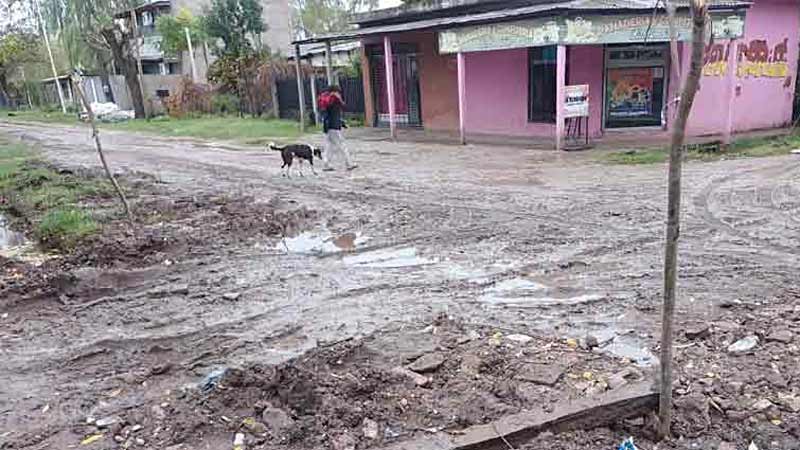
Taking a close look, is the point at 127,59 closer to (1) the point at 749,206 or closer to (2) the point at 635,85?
(2) the point at 635,85

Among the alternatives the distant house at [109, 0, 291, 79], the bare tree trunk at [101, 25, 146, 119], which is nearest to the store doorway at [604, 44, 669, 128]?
the bare tree trunk at [101, 25, 146, 119]

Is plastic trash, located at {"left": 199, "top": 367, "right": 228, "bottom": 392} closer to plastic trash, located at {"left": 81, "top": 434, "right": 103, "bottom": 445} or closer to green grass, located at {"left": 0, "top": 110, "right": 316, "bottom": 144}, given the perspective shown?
plastic trash, located at {"left": 81, "top": 434, "right": 103, "bottom": 445}

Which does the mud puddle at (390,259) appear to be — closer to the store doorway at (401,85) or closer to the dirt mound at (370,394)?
the dirt mound at (370,394)

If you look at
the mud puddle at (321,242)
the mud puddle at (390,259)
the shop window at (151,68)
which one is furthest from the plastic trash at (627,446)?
the shop window at (151,68)

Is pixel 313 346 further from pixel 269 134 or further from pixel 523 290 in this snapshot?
pixel 269 134

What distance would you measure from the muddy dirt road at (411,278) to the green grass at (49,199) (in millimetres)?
1793

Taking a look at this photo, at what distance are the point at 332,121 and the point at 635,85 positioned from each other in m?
8.44

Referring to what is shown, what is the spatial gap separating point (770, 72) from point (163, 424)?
18713 mm

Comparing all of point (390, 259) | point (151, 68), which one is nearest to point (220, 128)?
point (390, 259)

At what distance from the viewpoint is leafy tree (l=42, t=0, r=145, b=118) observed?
100ft

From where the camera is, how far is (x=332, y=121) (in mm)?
12633

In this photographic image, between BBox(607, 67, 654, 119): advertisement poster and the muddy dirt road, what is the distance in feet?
18.1

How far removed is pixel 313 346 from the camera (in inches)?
188

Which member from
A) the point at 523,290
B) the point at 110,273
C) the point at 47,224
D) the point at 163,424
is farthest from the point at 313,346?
the point at 47,224
